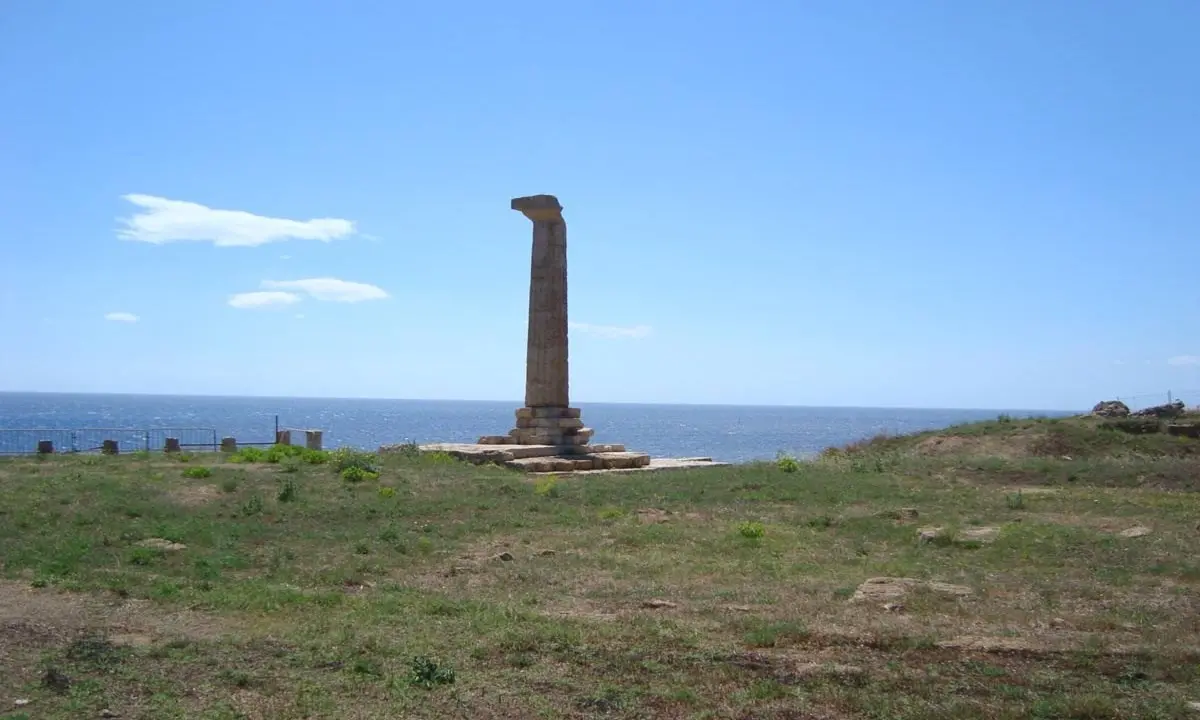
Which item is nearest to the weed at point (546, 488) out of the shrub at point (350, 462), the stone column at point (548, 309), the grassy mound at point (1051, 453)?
the shrub at point (350, 462)

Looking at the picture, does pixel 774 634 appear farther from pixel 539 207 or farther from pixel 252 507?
pixel 539 207

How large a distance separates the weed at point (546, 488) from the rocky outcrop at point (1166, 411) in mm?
25519

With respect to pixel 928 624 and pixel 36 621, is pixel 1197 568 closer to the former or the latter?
pixel 928 624

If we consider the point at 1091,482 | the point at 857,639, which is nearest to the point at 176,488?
the point at 857,639

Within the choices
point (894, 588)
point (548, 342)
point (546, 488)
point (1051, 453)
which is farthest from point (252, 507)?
point (1051, 453)

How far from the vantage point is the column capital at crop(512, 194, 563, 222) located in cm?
2580

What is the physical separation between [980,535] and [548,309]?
14627 mm

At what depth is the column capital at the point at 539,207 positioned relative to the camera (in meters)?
25.8

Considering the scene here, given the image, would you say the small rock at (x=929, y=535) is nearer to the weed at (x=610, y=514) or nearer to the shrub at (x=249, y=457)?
the weed at (x=610, y=514)

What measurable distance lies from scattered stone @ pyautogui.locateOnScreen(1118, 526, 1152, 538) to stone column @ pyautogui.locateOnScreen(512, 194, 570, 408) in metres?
15.0

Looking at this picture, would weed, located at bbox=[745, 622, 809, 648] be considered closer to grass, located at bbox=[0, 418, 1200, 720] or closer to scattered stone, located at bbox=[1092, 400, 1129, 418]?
grass, located at bbox=[0, 418, 1200, 720]

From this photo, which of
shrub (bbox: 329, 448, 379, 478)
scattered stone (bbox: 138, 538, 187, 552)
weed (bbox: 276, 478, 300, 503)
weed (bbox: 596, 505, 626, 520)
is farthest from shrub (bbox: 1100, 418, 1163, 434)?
scattered stone (bbox: 138, 538, 187, 552)

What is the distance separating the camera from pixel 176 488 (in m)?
16.5

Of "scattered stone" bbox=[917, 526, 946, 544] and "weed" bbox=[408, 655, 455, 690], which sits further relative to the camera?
"scattered stone" bbox=[917, 526, 946, 544]
